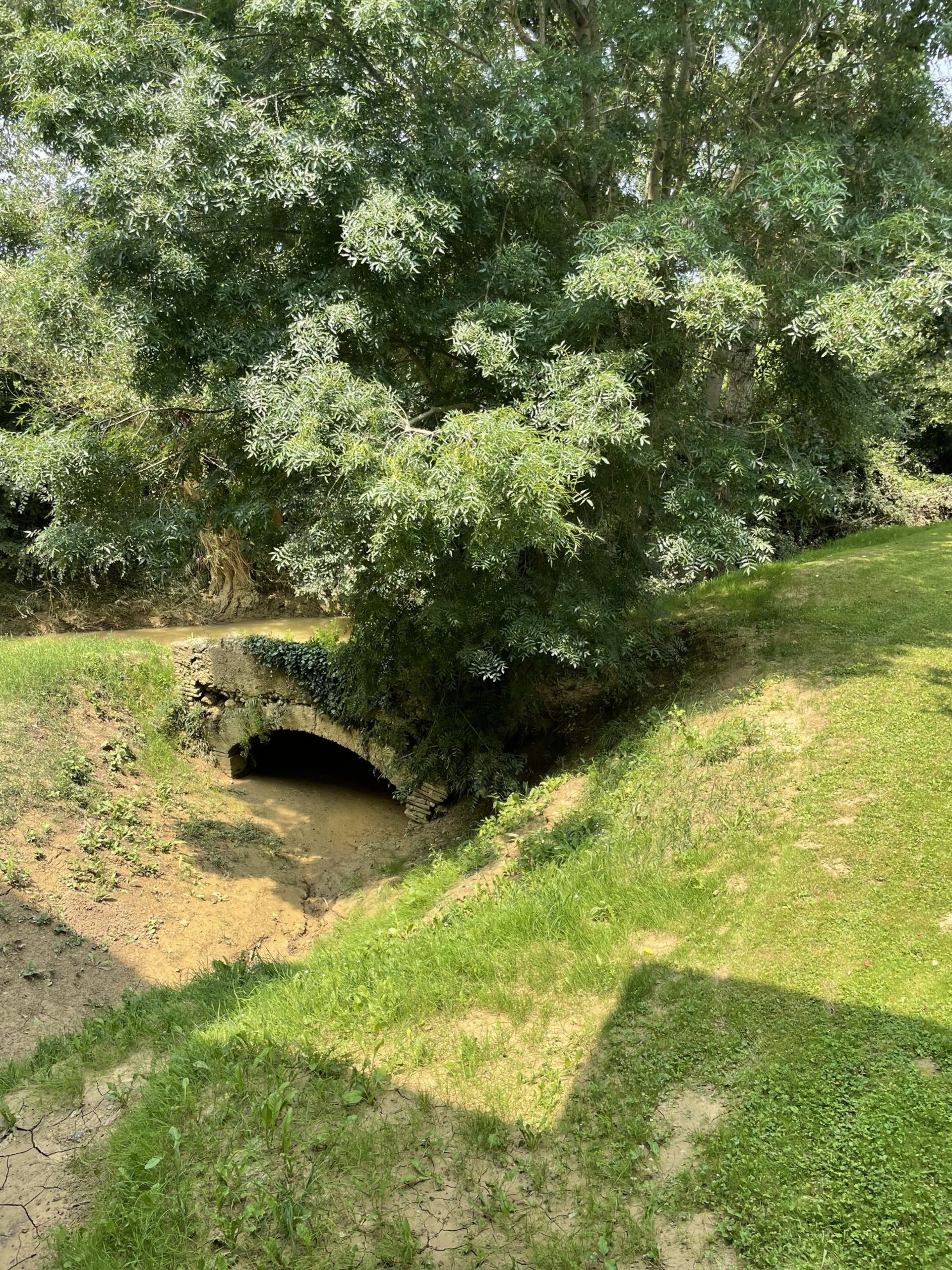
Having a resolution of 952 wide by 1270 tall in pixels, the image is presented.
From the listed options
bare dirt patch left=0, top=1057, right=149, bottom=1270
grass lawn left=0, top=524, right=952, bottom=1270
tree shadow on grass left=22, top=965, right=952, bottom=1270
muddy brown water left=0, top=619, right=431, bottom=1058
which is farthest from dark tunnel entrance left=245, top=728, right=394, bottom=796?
tree shadow on grass left=22, top=965, right=952, bottom=1270

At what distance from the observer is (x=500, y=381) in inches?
257

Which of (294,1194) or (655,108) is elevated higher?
(655,108)

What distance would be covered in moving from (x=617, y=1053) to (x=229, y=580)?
653 inches

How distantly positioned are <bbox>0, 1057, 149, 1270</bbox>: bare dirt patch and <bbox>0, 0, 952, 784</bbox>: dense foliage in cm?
386

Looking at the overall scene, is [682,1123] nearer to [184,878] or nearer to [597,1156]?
[597,1156]

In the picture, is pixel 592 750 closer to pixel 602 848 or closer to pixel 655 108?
pixel 602 848

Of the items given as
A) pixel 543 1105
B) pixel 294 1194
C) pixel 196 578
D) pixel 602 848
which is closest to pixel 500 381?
pixel 602 848

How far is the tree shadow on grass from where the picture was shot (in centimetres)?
313

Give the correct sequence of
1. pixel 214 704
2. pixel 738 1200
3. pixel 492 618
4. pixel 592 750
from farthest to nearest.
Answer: pixel 214 704 < pixel 592 750 < pixel 492 618 < pixel 738 1200

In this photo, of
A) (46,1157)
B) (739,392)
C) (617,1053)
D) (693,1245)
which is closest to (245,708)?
(46,1157)

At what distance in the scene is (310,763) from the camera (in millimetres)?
12680

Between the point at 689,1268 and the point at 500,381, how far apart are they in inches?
222

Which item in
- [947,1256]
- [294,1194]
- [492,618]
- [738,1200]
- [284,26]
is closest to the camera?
[947,1256]

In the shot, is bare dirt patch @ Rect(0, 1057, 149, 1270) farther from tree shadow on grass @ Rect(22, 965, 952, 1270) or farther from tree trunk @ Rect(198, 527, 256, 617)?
tree trunk @ Rect(198, 527, 256, 617)
